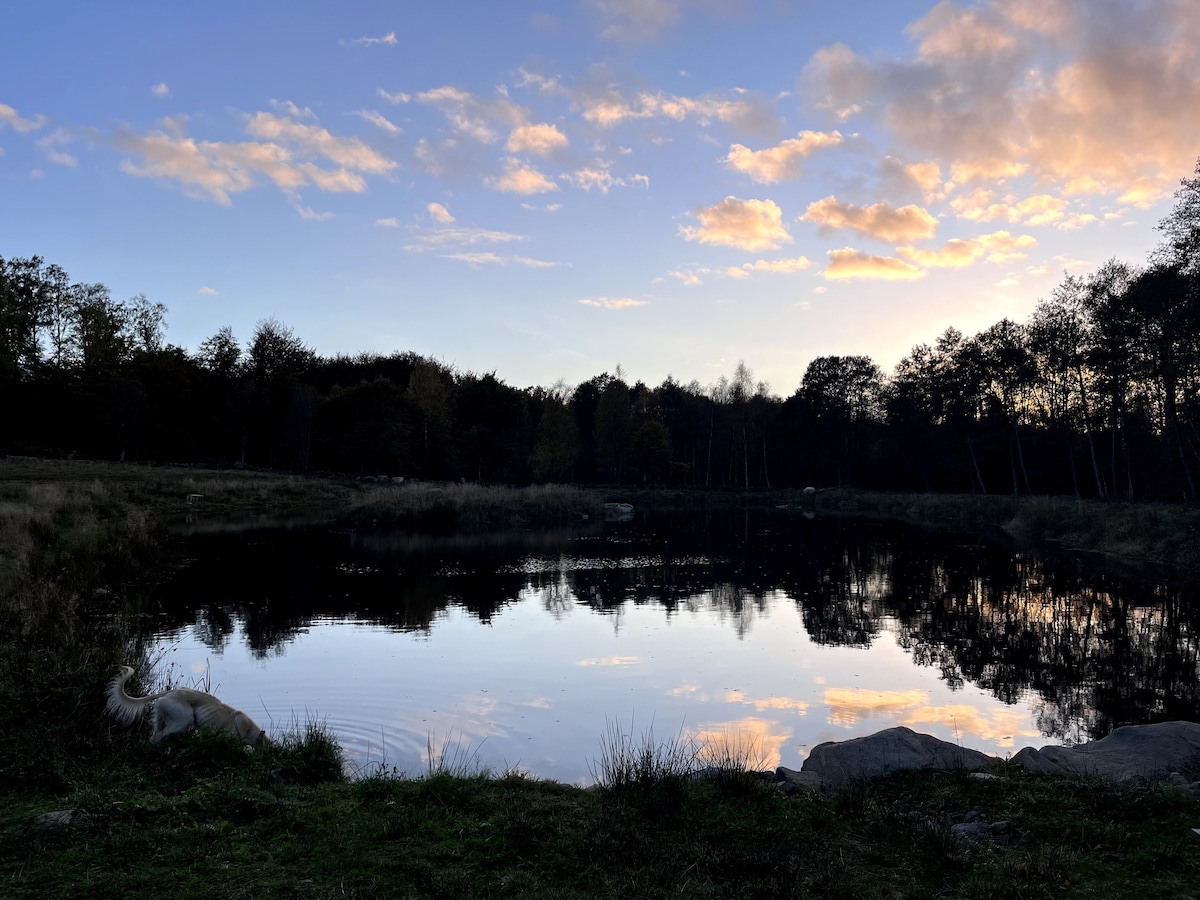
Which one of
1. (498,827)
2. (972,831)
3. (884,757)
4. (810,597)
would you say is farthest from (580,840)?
(810,597)

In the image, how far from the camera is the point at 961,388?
57781 mm

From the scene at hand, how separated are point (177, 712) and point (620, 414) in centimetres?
6760

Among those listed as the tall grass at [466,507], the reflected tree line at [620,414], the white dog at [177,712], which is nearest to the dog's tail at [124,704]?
the white dog at [177,712]

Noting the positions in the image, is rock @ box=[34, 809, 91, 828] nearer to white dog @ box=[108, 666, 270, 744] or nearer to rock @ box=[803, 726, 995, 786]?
white dog @ box=[108, 666, 270, 744]

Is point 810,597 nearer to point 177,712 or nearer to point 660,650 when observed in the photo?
point 660,650

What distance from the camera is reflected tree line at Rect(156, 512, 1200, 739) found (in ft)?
42.8

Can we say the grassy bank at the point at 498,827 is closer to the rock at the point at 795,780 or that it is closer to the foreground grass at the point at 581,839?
the foreground grass at the point at 581,839

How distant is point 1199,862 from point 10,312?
68.4 meters

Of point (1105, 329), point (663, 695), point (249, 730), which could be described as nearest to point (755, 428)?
point (1105, 329)

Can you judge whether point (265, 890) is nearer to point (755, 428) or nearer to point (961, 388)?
point (961, 388)

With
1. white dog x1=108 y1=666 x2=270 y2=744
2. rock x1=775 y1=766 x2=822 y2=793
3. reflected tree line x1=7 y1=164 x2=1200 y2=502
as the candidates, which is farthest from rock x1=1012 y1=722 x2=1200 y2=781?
reflected tree line x1=7 y1=164 x2=1200 y2=502

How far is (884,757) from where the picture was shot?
7328 millimetres

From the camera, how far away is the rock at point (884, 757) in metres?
7.14

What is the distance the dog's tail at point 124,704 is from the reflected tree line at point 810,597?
6.56 m
